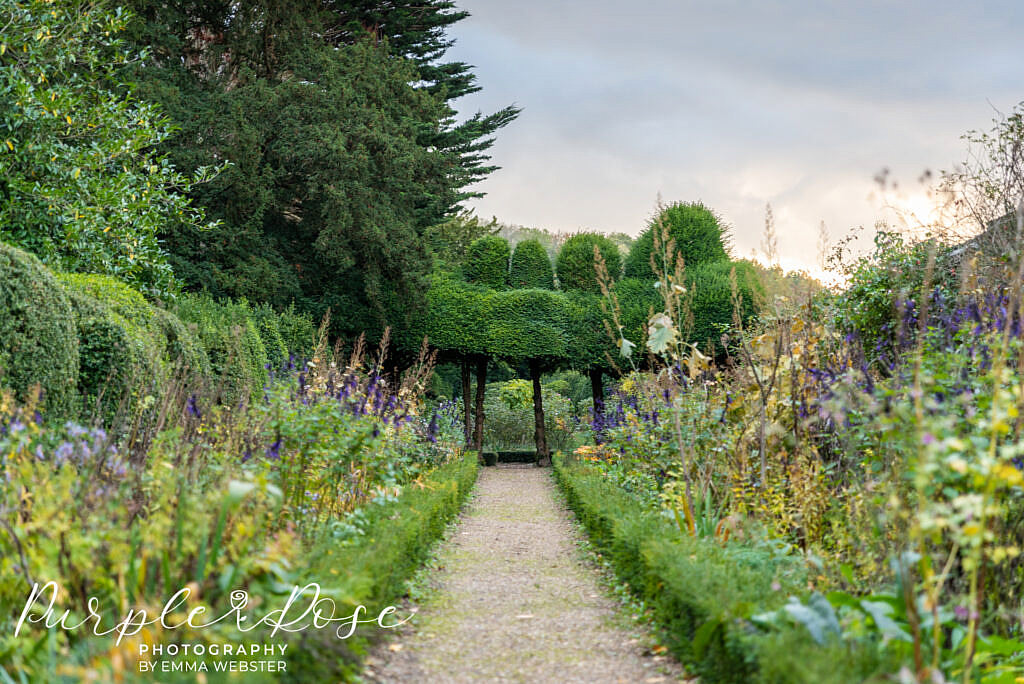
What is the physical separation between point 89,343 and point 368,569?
462cm

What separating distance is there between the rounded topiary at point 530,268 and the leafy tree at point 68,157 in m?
7.97

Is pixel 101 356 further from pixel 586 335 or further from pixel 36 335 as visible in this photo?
pixel 586 335

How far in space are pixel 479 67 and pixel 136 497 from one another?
71.7 ft

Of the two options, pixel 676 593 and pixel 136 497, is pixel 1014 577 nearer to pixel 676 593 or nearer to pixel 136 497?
pixel 676 593

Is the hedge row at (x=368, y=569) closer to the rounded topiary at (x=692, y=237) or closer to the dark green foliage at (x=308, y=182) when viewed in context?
the dark green foliage at (x=308, y=182)

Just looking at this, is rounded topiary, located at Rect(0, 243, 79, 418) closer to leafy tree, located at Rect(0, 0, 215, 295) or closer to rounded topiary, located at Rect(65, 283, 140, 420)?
rounded topiary, located at Rect(65, 283, 140, 420)

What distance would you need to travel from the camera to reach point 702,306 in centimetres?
1585

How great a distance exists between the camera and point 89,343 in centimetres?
718

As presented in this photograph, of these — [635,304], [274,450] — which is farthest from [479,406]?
A: [274,450]

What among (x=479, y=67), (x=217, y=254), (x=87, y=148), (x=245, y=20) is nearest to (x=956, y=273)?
(x=87, y=148)

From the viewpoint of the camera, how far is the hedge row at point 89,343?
5.89m

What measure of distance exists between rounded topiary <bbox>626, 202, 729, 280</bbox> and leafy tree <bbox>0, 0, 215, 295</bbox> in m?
9.77

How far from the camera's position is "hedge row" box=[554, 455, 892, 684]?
2570 mm

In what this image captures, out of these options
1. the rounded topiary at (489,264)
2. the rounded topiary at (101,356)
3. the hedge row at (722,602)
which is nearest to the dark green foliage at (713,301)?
the rounded topiary at (489,264)
